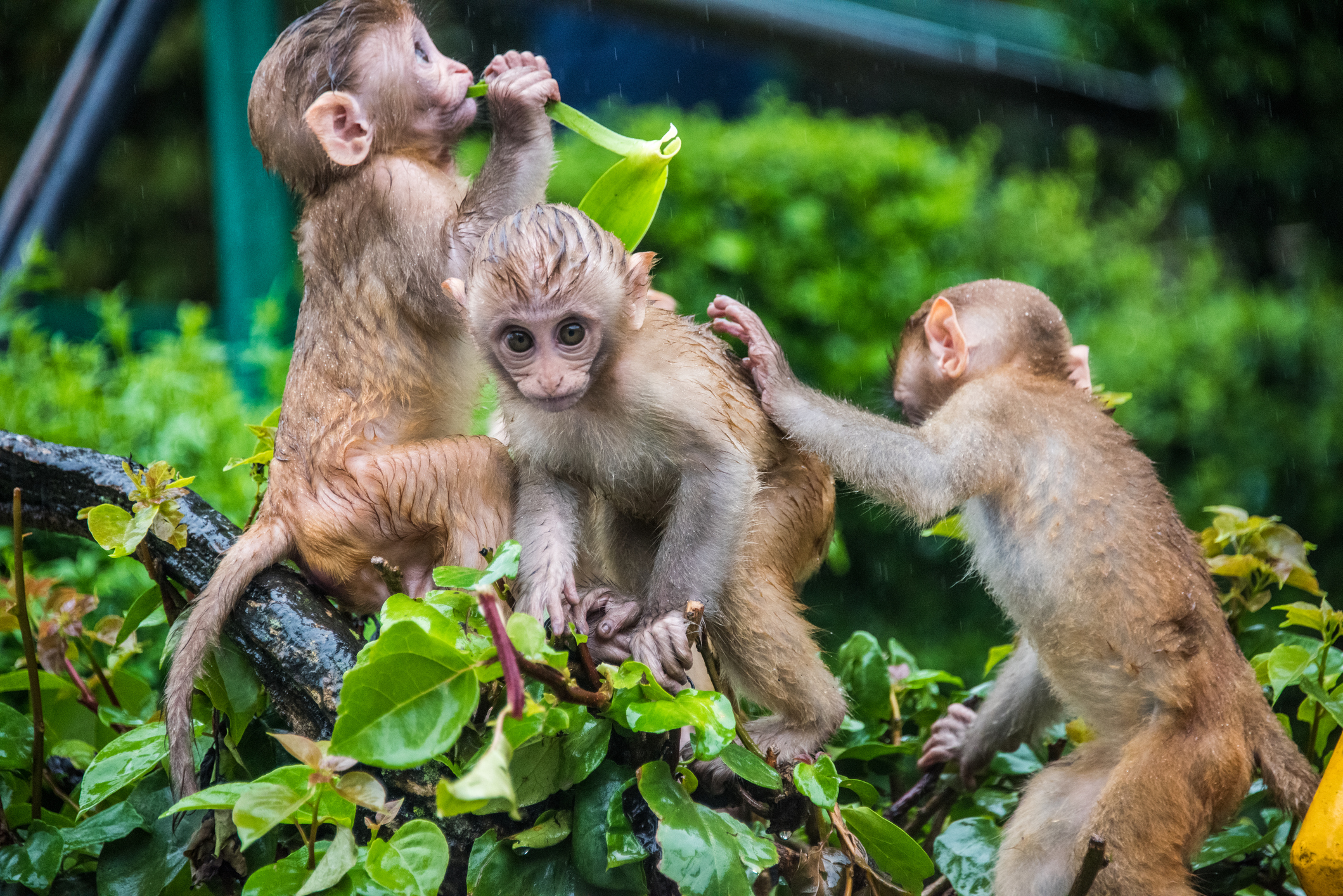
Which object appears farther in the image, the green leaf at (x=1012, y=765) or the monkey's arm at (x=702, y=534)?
the green leaf at (x=1012, y=765)

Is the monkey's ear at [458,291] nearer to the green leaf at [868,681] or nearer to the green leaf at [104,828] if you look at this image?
the green leaf at [104,828]

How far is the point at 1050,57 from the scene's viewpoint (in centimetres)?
1088

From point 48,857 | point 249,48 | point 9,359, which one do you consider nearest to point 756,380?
point 48,857

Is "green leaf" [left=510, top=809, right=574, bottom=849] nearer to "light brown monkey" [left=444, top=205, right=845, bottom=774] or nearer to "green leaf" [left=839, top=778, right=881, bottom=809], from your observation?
"light brown monkey" [left=444, top=205, right=845, bottom=774]

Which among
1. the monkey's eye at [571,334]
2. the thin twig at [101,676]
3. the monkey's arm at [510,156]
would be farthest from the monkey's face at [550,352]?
the thin twig at [101,676]

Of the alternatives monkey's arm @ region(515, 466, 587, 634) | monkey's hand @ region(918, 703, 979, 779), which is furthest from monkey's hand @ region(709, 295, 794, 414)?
monkey's hand @ region(918, 703, 979, 779)

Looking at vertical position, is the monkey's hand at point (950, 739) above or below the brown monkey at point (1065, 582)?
below

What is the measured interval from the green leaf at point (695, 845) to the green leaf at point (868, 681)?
122 centimetres

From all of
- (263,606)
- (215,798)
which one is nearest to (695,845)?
(215,798)

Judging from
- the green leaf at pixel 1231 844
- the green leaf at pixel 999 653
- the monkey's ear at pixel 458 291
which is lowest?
the green leaf at pixel 1231 844

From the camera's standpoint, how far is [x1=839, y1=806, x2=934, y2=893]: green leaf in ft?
7.17

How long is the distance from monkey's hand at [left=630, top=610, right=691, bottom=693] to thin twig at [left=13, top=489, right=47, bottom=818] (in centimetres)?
131

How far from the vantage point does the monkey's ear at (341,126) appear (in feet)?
10.0

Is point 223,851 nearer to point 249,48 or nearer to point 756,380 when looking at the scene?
point 756,380
